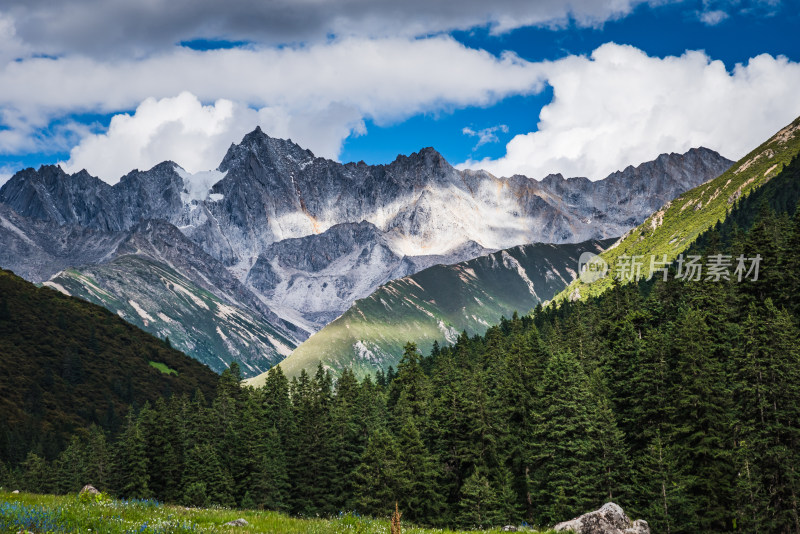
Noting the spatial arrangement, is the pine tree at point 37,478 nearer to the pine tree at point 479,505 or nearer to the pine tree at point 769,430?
the pine tree at point 479,505

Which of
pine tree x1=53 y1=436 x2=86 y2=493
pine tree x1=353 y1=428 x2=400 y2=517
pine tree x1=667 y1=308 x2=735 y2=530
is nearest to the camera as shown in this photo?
pine tree x1=667 y1=308 x2=735 y2=530

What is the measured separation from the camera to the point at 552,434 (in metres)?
66.2

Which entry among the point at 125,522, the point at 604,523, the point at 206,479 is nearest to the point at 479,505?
the point at 206,479

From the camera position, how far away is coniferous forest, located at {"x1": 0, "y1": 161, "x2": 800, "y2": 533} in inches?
2258

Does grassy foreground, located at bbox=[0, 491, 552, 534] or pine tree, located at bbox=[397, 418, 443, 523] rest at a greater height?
grassy foreground, located at bbox=[0, 491, 552, 534]

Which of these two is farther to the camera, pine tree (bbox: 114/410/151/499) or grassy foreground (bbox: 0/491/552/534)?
pine tree (bbox: 114/410/151/499)

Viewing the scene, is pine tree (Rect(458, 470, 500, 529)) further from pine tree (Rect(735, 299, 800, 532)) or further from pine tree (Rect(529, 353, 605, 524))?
pine tree (Rect(735, 299, 800, 532))

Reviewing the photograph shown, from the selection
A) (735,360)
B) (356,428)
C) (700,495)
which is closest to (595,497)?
(700,495)

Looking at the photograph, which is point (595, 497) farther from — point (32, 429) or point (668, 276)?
point (32, 429)

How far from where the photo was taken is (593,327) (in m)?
116

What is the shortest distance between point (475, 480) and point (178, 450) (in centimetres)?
5492

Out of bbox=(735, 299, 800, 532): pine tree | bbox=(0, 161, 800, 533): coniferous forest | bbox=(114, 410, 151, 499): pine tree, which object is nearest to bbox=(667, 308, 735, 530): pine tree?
bbox=(0, 161, 800, 533): coniferous forest

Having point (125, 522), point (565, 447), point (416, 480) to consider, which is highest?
point (125, 522)

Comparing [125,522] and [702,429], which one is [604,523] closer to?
[125,522]
